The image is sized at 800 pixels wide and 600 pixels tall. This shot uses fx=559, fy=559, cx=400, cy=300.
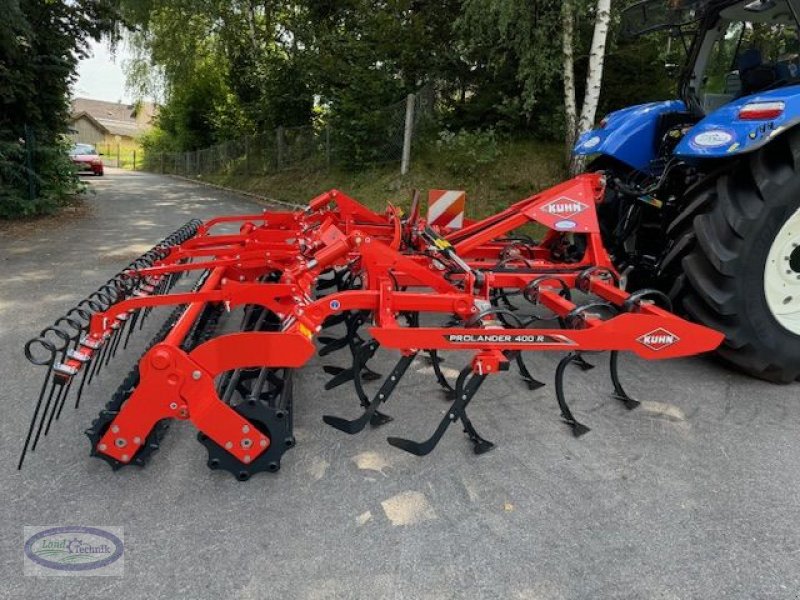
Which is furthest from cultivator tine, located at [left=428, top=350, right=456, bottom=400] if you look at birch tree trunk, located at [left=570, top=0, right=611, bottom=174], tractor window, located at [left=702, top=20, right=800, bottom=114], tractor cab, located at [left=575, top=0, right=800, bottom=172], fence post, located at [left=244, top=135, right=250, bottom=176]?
fence post, located at [left=244, top=135, right=250, bottom=176]

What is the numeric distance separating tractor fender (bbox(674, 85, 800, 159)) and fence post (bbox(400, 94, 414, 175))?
680 centimetres

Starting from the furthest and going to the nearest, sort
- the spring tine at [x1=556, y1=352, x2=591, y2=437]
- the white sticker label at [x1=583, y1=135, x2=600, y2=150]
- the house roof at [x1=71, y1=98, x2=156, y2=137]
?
the house roof at [x1=71, y1=98, x2=156, y2=137] → the white sticker label at [x1=583, y1=135, x2=600, y2=150] → the spring tine at [x1=556, y1=352, x2=591, y2=437]

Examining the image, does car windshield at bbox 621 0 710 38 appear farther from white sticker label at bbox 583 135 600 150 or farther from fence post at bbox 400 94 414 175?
fence post at bbox 400 94 414 175

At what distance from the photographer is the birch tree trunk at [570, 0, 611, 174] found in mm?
7042

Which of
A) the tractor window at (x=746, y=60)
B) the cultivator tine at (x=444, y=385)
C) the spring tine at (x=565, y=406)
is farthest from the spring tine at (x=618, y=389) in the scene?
the tractor window at (x=746, y=60)

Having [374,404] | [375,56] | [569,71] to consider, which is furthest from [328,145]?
[374,404]

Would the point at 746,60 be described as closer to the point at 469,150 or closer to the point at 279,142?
the point at 469,150

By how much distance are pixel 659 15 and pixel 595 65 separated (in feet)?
10.3

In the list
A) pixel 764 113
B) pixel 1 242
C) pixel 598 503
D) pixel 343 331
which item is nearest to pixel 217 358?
pixel 598 503

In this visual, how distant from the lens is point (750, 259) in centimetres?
294

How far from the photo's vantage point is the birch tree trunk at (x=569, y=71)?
7.34m

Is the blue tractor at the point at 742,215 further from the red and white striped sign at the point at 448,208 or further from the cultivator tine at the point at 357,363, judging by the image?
the cultivator tine at the point at 357,363

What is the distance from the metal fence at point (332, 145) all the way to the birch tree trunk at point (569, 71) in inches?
102

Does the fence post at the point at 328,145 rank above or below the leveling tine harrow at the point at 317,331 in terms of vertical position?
above
